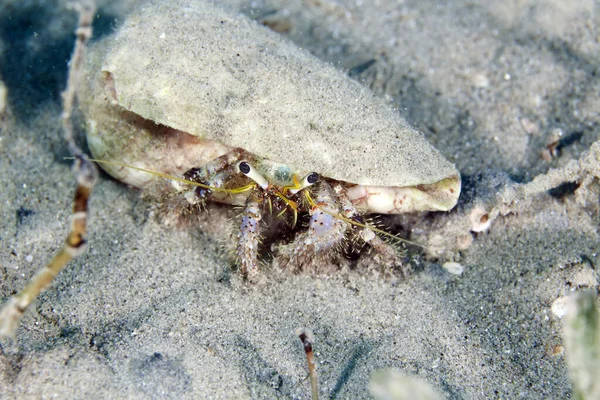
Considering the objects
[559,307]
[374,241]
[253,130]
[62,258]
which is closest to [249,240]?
[253,130]

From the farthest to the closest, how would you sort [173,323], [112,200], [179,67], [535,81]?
[535,81] < [112,200] < [179,67] < [173,323]

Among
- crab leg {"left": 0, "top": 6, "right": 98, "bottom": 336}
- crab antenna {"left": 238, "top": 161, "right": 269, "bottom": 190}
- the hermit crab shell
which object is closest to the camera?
crab leg {"left": 0, "top": 6, "right": 98, "bottom": 336}

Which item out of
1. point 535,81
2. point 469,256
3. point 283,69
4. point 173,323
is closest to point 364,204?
point 469,256

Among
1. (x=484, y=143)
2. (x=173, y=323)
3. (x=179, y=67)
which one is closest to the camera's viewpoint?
(x=173, y=323)

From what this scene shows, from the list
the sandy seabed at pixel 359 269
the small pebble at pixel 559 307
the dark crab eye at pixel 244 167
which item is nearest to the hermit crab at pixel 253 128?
the dark crab eye at pixel 244 167

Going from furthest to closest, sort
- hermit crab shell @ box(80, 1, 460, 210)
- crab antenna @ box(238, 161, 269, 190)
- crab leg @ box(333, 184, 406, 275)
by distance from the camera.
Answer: crab leg @ box(333, 184, 406, 275) → crab antenna @ box(238, 161, 269, 190) → hermit crab shell @ box(80, 1, 460, 210)

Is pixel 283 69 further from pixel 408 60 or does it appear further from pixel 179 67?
pixel 408 60

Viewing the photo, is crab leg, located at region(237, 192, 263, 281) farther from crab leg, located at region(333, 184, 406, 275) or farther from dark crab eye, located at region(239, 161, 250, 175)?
crab leg, located at region(333, 184, 406, 275)

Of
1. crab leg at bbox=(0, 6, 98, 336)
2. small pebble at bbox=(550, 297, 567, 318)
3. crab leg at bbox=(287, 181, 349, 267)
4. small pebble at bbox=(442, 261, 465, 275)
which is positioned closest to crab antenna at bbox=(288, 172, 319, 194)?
crab leg at bbox=(287, 181, 349, 267)
